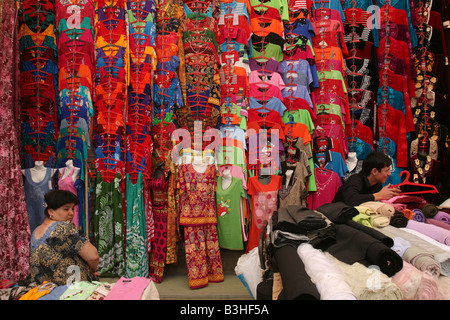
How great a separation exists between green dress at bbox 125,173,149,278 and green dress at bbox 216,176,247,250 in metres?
0.84

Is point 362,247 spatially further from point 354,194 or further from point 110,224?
point 110,224

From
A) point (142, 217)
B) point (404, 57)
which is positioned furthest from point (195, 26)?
point (404, 57)

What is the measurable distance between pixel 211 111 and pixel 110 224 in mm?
1601

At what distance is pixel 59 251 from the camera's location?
2375 millimetres

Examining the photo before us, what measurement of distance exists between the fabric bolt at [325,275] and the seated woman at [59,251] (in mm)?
1388

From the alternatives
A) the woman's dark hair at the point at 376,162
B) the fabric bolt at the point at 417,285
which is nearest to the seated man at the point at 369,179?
the woman's dark hair at the point at 376,162

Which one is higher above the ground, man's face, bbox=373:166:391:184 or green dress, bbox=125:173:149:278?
man's face, bbox=373:166:391:184

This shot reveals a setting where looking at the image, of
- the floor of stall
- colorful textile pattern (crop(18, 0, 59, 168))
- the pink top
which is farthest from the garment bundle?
colorful textile pattern (crop(18, 0, 59, 168))

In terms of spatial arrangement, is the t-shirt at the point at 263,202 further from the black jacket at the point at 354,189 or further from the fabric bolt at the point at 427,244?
the fabric bolt at the point at 427,244

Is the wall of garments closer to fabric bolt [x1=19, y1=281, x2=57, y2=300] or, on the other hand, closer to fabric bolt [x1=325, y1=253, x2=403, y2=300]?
fabric bolt [x1=19, y1=281, x2=57, y2=300]

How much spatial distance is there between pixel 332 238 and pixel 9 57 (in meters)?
2.87

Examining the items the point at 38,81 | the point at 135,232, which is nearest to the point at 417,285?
the point at 135,232

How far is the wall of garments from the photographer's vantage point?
3996 mm

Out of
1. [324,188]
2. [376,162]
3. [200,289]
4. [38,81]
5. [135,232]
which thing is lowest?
[200,289]
